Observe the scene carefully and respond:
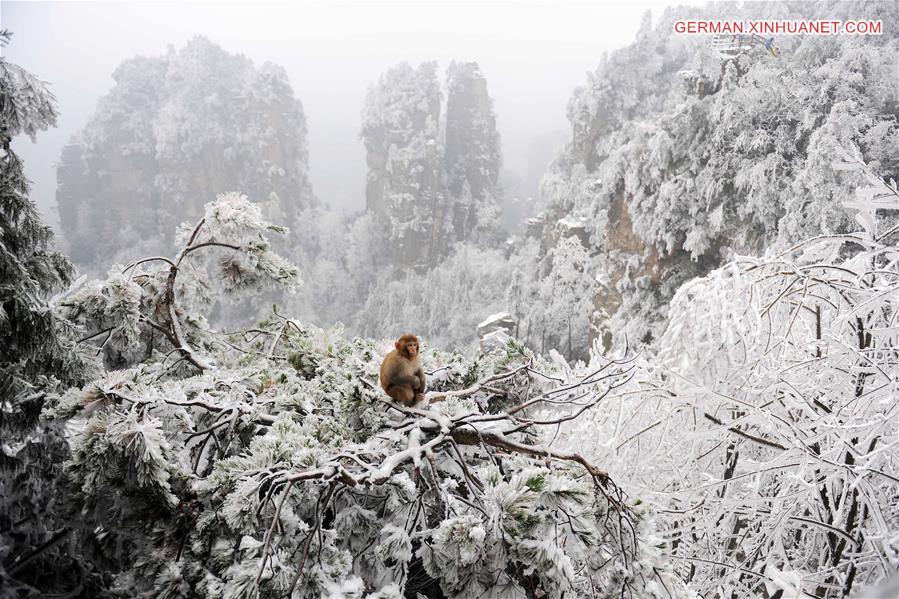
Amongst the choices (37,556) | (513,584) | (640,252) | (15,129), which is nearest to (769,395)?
(513,584)

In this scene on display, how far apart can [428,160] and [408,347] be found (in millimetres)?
29880

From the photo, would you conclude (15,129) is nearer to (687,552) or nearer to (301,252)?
(687,552)

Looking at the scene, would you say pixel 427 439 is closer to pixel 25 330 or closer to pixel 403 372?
pixel 403 372

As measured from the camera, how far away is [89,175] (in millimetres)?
35094

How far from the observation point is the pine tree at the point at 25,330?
228 cm

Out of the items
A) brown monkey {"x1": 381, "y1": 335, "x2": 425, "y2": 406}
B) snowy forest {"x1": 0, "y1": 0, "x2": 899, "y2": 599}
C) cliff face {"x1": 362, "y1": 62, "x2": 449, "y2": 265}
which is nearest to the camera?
snowy forest {"x1": 0, "y1": 0, "x2": 899, "y2": 599}

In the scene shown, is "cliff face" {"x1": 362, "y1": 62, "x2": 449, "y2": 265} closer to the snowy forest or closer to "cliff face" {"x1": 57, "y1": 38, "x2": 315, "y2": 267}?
"cliff face" {"x1": 57, "y1": 38, "x2": 315, "y2": 267}

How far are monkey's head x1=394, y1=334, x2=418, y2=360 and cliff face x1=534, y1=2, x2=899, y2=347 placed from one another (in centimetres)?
761

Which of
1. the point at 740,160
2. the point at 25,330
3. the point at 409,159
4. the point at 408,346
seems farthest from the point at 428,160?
the point at 408,346

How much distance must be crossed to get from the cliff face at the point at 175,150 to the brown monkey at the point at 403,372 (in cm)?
3316

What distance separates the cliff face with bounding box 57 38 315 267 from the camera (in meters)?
33.8

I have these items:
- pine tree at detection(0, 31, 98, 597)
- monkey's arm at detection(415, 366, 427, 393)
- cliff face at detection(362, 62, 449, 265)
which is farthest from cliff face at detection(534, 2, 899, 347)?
cliff face at detection(362, 62, 449, 265)

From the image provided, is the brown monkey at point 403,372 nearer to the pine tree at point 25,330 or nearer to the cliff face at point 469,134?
the pine tree at point 25,330

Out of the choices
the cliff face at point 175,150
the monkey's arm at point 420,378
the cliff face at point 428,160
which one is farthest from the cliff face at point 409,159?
the monkey's arm at point 420,378
